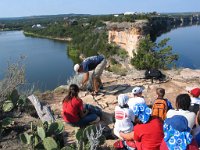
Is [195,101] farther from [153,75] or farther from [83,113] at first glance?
[153,75]

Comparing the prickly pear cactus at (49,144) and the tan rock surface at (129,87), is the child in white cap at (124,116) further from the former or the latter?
the tan rock surface at (129,87)

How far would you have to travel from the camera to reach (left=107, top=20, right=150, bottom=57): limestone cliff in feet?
94.9

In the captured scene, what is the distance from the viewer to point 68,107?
477cm

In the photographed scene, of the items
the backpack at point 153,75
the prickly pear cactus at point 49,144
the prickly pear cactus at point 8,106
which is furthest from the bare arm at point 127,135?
the backpack at point 153,75

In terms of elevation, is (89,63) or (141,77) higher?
(89,63)

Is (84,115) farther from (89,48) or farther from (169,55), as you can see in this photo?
(89,48)

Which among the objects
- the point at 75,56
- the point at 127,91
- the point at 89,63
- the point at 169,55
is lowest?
the point at 75,56

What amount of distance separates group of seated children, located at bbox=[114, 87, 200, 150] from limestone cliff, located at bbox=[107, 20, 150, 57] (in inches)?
927

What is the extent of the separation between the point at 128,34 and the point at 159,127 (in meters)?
26.9

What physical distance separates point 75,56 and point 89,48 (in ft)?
7.02

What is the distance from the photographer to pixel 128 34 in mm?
29953

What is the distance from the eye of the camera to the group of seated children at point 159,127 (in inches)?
121

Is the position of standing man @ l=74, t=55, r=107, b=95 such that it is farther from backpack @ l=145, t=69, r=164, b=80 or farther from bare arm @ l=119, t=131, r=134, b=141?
bare arm @ l=119, t=131, r=134, b=141

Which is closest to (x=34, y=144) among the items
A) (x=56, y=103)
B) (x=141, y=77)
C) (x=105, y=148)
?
(x=105, y=148)
